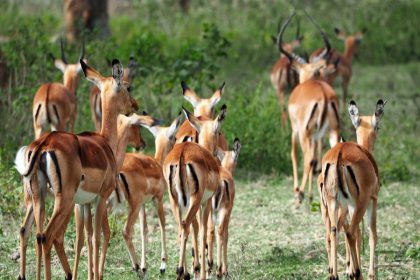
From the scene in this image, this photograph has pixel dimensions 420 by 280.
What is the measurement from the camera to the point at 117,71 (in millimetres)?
6820

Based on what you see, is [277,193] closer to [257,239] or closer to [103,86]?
[257,239]

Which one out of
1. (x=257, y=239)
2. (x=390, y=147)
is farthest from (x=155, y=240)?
(x=390, y=147)

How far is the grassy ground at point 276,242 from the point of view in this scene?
7.24m

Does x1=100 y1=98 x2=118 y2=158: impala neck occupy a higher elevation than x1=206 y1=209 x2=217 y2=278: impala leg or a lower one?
higher

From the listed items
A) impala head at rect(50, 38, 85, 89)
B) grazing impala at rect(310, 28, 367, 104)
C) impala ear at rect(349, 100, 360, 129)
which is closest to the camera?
impala ear at rect(349, 100, 360, 129)

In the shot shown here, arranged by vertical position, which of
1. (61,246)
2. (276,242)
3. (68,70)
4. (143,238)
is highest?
(68,70)

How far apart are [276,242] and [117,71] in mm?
2276

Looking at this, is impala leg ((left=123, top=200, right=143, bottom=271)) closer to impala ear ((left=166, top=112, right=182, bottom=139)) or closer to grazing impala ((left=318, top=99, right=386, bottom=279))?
impala ear ((left=166, top=112, right=182, bottom=139))

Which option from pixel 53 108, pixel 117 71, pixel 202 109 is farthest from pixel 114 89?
pixel 53 108

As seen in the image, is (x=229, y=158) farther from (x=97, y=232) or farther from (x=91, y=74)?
(x=97, y=232)

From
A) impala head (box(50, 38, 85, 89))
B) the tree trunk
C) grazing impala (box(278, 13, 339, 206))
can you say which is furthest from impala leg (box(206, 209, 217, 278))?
the tree trunk

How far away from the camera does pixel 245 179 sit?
35.6ft

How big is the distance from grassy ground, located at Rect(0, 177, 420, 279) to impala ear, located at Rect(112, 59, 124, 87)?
4.43 feet

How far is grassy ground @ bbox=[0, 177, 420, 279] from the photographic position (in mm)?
7238
